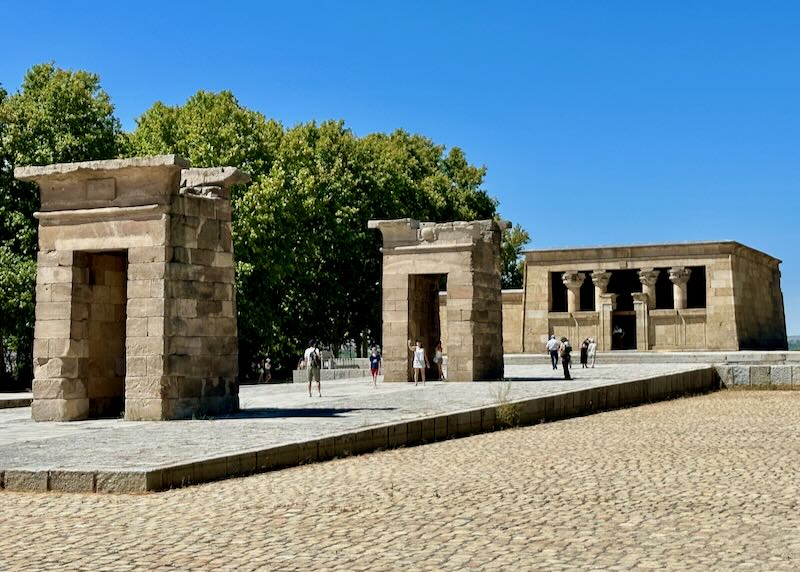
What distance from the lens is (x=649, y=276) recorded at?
47.6 m

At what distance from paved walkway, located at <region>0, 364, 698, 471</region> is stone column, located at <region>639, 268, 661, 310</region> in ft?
83.5

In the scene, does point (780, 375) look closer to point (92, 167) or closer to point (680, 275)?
point (92, 167)

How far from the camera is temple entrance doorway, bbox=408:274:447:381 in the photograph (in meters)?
28.1

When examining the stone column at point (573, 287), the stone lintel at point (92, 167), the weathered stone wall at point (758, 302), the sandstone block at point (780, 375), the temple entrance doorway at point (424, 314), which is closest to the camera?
the stone lintel at point (92, 167)

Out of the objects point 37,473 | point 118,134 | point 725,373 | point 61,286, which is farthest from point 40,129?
point 37,473

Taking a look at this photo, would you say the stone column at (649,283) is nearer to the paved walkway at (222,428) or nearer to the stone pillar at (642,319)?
the stone pillar at (642,319)

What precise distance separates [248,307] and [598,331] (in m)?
18.1

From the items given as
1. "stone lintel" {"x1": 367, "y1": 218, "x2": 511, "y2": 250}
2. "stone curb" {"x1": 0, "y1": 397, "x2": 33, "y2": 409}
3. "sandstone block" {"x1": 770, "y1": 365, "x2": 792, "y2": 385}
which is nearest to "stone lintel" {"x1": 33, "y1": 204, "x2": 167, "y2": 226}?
"stone curb" {"x1": 0, "y1": 397, "x2": 33, "y2": 409}

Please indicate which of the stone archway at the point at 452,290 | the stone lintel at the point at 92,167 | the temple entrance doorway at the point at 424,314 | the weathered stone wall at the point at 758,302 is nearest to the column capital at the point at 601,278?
the weathered stone wall at the point at 758,302

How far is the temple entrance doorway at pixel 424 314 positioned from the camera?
28.1 metres

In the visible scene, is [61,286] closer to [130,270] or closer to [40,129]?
[130,270]

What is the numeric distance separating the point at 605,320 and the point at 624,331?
302cm

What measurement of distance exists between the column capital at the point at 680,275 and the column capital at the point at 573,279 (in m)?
4.18

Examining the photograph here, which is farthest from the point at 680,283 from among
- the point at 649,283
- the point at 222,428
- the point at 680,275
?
the point at 222,428
